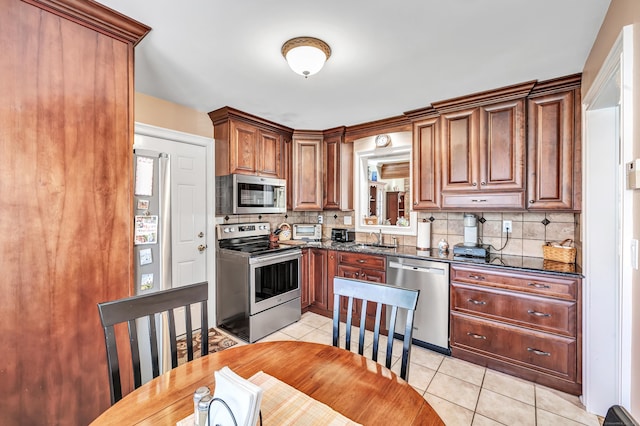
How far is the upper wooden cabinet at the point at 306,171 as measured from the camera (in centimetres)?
374

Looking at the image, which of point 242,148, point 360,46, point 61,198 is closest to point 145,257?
point 61,198

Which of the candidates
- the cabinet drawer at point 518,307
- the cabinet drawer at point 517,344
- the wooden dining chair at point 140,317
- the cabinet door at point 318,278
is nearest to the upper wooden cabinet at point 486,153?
the cabinet drawer at point 518,307

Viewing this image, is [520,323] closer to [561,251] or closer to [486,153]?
[561,251]

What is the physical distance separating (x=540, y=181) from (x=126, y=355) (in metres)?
3.26

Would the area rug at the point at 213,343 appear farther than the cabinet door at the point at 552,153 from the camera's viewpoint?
Yes

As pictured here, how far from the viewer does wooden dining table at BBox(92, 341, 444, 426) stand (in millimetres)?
832

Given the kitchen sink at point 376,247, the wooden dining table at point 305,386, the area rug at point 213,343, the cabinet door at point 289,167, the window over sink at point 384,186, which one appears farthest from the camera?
the cabinet door at point 289,167

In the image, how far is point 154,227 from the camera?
1766mm

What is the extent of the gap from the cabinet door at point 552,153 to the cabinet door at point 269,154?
2615 mm

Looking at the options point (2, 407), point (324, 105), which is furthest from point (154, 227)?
point (324, 105)

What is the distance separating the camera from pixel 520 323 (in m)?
2.21

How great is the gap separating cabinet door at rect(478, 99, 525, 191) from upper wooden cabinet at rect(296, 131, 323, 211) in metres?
1.92

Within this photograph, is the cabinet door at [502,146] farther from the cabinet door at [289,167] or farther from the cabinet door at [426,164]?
the cabinet door at [289,167]

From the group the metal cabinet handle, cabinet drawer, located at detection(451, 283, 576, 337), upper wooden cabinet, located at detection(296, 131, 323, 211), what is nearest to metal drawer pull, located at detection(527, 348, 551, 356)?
cabinet drawer, located at detection(451, 283, 576, 337)
